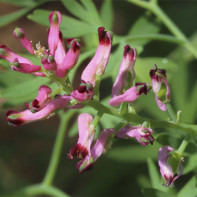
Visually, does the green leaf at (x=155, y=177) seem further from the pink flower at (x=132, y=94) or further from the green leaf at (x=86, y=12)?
the green leaf at (x=86, y=12)

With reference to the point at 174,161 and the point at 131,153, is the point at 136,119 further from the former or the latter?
the point at 131,153

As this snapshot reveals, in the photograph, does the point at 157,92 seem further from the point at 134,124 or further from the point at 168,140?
the point at 168,140

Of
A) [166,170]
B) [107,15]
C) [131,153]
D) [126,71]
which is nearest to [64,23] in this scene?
[107,15]

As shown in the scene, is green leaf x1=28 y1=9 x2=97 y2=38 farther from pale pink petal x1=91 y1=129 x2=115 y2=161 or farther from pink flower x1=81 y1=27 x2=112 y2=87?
pale pink petal x1=91 y1=129 x2=115 y2=161

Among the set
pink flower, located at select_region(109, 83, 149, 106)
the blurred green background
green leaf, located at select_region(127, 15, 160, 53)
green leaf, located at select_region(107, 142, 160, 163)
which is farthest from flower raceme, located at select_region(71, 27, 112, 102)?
green leaf, located at select_region(107, 142, 160, 163)

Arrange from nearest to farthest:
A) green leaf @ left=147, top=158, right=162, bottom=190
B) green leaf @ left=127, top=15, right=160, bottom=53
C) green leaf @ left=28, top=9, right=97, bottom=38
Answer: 1. green leaf @ left=147, top=158, right=162, bottom=190
2. green leaf @ left=28, top=9, right=97, bottom=38
3. green leaf @ left=127, top=15, right=160, bottom=53

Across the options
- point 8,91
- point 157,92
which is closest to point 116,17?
point 8,91
